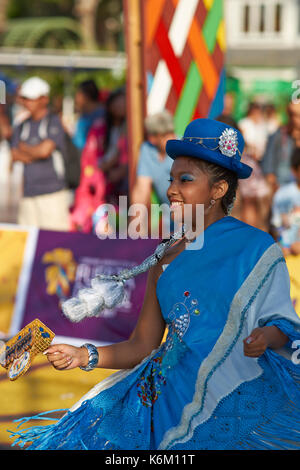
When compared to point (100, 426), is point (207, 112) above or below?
above

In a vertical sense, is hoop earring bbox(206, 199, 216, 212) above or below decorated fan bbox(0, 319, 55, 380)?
above

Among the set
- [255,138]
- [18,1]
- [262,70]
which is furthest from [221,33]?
[18,1]

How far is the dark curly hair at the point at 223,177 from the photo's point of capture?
2764mm

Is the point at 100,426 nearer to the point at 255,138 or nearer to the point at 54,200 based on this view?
the point at 54,200

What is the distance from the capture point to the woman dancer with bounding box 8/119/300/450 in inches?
102

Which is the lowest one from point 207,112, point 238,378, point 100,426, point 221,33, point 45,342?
point 100,426

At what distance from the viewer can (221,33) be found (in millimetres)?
6445

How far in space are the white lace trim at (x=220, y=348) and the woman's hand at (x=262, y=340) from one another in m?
0.12

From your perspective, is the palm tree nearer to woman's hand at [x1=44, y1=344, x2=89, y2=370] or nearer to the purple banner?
the purple banner

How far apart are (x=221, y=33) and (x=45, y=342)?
452cm

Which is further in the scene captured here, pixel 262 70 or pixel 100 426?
pixel 262 70

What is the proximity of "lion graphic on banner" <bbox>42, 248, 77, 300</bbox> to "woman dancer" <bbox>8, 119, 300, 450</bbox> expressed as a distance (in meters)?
3.48

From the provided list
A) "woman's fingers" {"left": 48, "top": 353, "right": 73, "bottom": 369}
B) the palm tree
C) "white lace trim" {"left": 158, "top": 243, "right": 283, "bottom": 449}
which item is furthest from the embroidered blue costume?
the palm tree

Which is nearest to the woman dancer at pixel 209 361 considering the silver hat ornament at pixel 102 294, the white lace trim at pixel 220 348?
the white lace trim at pixel 220 348
